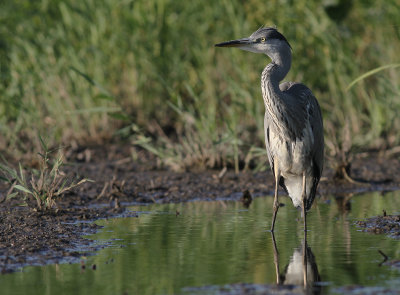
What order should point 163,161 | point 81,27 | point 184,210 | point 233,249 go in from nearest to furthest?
point 233,249 < point 184,210 < point 163,161 < point 81,27

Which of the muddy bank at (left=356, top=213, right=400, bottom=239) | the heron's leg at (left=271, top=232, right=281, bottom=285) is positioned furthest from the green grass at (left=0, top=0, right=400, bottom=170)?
the heron's leg at (left=271, top=232, right=281, bottom=285)

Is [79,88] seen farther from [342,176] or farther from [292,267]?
[292,267]

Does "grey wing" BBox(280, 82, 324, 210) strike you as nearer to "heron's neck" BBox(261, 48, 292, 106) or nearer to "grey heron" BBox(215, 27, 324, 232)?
"grey heron" BBox(215, 27, 324, 232)

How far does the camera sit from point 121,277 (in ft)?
14.7

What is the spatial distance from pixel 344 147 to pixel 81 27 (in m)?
4.00

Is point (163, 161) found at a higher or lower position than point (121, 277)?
higher

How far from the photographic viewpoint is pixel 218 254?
16.8 feet

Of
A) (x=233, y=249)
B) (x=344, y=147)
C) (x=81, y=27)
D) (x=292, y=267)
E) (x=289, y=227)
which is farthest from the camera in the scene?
(x=81, y=27)

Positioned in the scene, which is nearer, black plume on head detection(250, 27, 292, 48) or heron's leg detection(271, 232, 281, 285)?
heron's leg detection(271, 232, 281, 285)

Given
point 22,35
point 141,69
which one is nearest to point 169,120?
point 141,69

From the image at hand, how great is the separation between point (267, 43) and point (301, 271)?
2.45 metres

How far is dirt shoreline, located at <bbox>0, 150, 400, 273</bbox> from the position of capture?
5279mm

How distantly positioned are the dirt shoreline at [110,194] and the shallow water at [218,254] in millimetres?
239

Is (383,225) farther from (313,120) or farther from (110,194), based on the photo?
(110,194)
